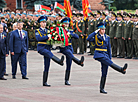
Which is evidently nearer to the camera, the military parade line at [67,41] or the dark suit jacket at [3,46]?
the military parade line at [67,41]

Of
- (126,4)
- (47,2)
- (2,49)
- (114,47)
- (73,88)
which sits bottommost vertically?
(73,88)

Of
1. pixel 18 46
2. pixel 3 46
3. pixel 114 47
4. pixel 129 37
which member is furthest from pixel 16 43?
pixel 114 47

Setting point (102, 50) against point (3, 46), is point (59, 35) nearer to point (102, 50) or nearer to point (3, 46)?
point (102, 50)

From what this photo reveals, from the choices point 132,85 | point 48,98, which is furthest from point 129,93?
point 48,98

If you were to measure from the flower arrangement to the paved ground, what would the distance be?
4.23ft

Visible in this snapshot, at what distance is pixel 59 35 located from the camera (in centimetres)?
1144

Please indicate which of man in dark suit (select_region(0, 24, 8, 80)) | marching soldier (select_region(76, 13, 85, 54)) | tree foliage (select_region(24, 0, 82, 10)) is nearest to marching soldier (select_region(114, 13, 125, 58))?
marching soldier (select_region(76, 13, 85, 54))

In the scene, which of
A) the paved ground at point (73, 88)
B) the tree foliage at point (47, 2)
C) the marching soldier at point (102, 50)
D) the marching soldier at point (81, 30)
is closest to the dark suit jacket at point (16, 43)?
the paved ground at point (73, 88)

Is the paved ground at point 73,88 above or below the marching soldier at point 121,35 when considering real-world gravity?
below

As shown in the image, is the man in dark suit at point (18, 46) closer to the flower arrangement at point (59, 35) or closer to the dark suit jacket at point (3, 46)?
the dark suit jacket at point (3, 46)

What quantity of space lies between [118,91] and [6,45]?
14.9 feet

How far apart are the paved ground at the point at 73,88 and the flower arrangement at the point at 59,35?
1.29 meters

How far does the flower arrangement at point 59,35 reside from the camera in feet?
37.4

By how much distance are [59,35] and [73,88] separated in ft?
5.17
